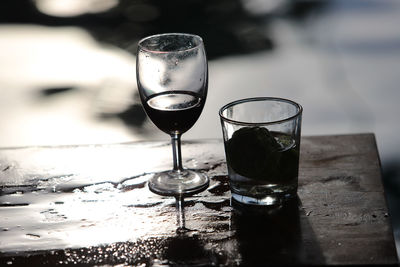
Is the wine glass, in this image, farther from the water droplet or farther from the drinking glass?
the water droplet

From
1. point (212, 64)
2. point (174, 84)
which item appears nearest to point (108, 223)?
point (174, 84)

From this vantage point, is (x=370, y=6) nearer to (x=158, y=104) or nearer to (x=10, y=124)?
(x=10, y=124)

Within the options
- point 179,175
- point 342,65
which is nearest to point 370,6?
point 342,65

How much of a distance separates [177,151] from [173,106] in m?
0.08

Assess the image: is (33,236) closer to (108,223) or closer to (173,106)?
(108,223)

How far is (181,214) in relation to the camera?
3.08ft

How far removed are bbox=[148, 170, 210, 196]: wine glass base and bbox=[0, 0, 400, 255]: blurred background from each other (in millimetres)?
873

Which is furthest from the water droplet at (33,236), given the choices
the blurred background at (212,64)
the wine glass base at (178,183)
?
the blurred background at (212,64)

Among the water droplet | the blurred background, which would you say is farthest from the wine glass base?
the blurred background

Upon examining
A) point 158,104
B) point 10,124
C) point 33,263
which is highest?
point 158,104

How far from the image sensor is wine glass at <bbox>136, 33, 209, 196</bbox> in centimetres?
98

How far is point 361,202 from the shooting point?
0.94 metres

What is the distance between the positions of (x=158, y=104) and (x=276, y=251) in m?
0.28

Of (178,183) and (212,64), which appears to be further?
(212,64)
